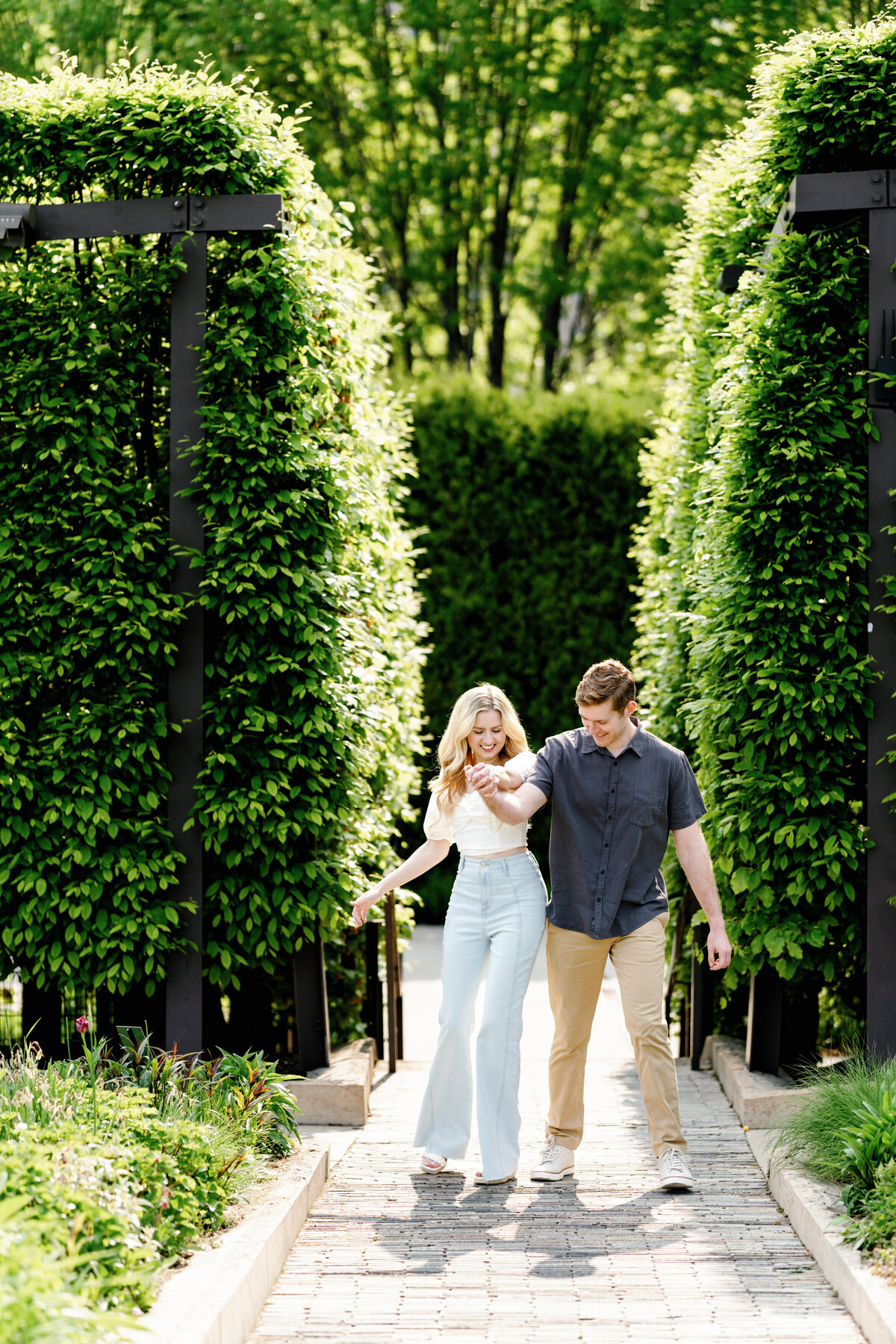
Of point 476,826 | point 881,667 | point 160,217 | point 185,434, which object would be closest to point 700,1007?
point 881,667

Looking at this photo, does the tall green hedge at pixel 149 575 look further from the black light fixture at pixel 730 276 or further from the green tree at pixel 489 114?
the green tree at pixel 489 114

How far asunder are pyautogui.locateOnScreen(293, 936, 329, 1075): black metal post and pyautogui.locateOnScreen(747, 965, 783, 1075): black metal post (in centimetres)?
193

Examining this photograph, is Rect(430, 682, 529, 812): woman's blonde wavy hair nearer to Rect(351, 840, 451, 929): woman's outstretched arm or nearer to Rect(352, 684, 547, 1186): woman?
Rect(352, 684, 547, 1186): woman

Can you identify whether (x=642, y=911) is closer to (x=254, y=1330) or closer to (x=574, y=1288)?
(x=574, y=1288)

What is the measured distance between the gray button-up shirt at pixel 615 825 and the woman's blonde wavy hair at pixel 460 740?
264 mm

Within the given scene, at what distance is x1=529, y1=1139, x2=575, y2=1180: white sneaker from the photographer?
15.3ft

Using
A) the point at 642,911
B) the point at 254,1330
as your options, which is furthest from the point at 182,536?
the point at 254,1330

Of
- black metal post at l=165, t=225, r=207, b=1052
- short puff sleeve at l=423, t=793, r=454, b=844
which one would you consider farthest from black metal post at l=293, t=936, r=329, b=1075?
short puff sleeve at l=423, t=793, r=454, b=844

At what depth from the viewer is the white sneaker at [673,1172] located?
14.8ft

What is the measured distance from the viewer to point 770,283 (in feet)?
17.6

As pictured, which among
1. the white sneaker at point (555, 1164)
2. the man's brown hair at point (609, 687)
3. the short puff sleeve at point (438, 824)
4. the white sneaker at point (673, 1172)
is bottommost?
the white sneaker at point (555, 1164)

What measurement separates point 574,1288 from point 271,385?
388 centimetres

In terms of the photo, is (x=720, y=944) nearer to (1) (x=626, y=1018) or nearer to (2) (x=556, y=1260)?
(1) (x=626, y=1018)

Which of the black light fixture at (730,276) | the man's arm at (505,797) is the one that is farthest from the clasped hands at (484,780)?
the black light fixture at (730,276)
